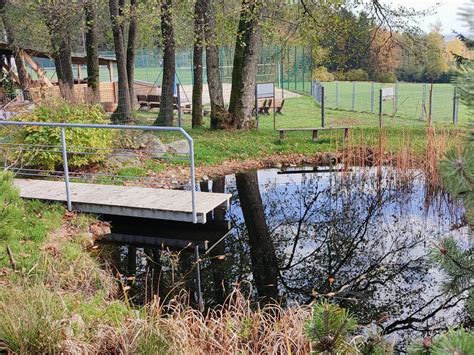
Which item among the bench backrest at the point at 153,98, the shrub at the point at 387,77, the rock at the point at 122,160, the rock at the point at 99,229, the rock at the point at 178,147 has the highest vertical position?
the shrub at the point at 387,77

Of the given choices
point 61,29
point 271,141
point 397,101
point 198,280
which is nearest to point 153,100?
point 61,29

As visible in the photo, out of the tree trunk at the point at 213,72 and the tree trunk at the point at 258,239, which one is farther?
the tree trunk at the point at 213,72

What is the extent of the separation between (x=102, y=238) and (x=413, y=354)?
18.5ft

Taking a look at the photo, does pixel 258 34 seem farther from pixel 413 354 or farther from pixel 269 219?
pixel 413 354

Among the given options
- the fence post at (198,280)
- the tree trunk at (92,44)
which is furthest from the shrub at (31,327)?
the tree trunk at (92,44)

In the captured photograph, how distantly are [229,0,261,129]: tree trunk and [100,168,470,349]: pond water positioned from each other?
358cm

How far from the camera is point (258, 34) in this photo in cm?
1233

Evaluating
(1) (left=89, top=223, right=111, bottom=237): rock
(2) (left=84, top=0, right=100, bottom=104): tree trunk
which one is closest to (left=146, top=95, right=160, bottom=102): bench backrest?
(2) (left=84, top=0, right=100, bottom=104): tree trunk

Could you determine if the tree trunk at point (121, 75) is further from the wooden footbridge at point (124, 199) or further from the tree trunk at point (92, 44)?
the wooden footbridge at point (124, 199)

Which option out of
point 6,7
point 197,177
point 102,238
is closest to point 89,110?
point 197,177

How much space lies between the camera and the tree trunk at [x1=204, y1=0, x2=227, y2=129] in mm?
12248

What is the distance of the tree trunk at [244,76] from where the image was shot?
40.4ft

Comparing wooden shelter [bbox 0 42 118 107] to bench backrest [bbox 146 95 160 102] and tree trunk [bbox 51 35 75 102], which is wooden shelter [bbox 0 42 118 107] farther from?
bench backrest [bbox 146 95 160 102]

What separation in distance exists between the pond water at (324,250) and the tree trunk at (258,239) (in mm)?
14
